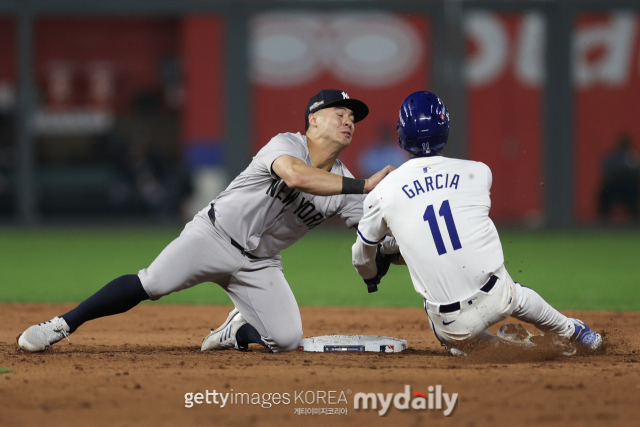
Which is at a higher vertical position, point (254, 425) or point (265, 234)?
point (265, 234)

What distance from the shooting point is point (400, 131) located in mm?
4484

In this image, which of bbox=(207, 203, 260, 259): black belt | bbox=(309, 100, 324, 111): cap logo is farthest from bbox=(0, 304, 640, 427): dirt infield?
bbox=(309, 100, 324, 111): cap logo

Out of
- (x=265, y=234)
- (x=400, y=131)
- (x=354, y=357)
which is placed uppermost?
(x=400, y=131)

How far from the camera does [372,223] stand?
4.40m

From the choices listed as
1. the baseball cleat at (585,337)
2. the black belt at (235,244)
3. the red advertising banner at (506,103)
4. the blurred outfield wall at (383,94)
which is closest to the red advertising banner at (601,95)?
the blurred outfield wall at (383,94)

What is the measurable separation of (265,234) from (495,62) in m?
14.4

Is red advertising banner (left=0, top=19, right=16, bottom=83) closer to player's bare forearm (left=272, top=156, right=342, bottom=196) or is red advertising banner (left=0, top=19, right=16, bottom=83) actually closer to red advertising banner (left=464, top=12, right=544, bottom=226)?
red advertising banner (left=464, top=12, right=544, bottom=226)

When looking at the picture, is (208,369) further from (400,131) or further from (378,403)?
(400,131)

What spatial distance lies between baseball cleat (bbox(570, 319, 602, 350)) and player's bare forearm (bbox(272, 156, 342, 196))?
1.59 m

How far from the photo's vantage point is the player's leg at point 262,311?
5.14 metres

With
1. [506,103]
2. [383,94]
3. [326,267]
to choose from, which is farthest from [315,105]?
[506,103]

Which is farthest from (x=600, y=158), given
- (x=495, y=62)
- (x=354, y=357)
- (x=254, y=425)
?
(x=254, y=425)

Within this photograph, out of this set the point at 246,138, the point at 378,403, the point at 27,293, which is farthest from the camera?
the point at 246,138

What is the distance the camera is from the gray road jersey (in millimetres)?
5012
